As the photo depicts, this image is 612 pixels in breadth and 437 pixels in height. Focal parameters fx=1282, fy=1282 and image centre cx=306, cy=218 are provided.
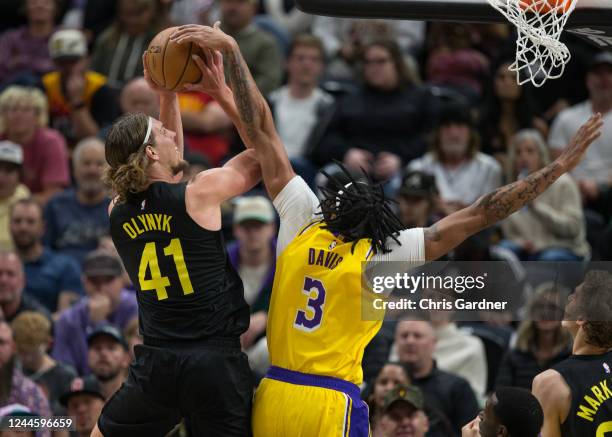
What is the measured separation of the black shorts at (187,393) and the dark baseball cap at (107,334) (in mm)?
2982

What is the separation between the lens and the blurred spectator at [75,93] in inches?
530

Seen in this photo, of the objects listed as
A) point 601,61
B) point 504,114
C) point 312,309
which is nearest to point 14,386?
point 312,309

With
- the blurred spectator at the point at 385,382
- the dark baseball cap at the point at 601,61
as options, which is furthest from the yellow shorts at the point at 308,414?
the dark baseball cap at the point at 601,61

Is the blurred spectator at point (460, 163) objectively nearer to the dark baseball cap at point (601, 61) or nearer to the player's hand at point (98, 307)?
the dark baseball cap at point (601, 61)

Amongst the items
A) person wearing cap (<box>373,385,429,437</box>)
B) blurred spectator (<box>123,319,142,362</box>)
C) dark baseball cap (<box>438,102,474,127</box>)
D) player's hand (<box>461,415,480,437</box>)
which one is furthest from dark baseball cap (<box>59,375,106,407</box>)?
dark baseball cap (<box>438,102,474,127</box>)

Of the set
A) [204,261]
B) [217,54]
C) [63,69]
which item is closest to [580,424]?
[204,261]

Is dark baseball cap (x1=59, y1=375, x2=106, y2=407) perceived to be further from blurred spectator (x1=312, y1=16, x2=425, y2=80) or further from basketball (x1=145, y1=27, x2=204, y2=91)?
blurred spectator (x1=312, y1=16, x2=425, y2=80)

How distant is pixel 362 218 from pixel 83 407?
3.23 meters

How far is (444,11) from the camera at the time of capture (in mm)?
7367

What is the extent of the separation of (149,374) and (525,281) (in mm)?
4196

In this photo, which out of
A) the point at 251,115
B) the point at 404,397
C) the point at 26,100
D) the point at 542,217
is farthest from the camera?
the point at 26,100

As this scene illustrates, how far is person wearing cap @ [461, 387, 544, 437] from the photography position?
6254mm

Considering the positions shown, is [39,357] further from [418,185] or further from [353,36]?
[353,36]

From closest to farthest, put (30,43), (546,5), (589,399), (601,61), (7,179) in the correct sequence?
(589,399), (546,5), (7,179), (601,61), (30,43)
